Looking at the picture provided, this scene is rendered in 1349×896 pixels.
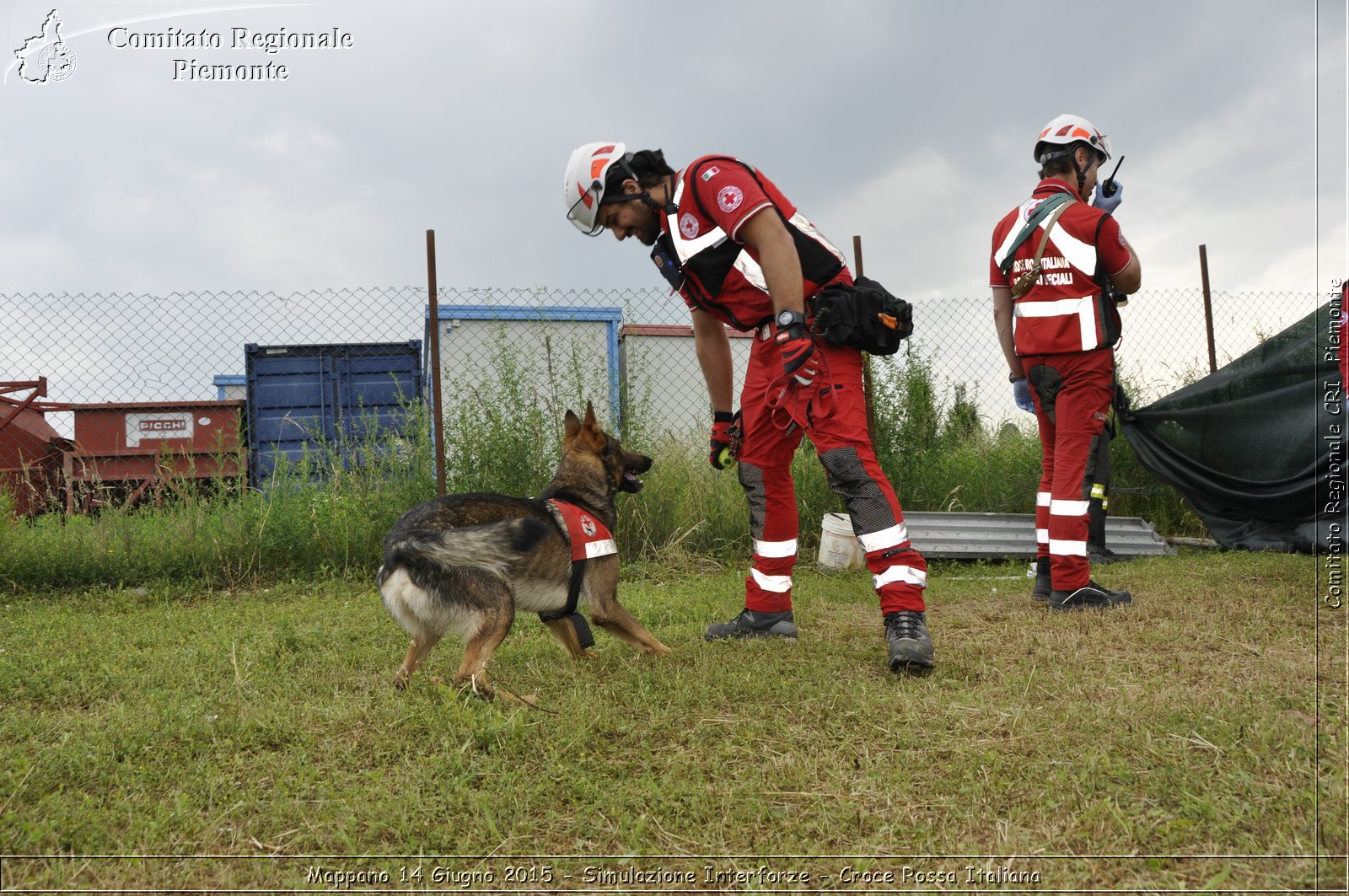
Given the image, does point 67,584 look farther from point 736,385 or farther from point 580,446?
point 736,385

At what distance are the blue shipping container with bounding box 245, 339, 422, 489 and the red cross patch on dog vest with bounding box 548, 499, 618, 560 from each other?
317 inches

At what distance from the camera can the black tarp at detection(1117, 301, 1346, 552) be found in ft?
20.5

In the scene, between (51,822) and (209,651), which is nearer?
(51,822)

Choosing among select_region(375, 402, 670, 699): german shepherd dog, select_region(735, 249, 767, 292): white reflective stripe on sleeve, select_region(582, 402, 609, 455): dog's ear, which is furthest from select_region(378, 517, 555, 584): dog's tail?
select_region(735, 249, 767, 292): white reflective stripe on sleeve

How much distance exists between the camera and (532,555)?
11.5 ft

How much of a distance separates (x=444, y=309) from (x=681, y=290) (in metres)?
5.29

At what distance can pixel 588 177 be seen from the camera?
369 cm

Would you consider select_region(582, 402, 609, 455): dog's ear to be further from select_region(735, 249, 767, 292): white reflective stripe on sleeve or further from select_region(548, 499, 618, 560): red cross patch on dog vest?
select_region(735, 249, 767, 292): white reflective stripe on sleeve

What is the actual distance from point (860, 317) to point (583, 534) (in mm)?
1455

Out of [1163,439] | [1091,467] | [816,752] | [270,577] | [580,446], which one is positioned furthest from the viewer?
[1163,439]

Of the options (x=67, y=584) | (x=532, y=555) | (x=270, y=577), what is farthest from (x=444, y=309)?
(x=532, y=555)

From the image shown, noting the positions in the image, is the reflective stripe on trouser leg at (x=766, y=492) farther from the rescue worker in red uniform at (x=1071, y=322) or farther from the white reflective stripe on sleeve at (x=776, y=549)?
the rescue worker in red uniform at (x=1071, y=322)

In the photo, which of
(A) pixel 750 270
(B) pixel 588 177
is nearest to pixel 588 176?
(B) pixel 588 177

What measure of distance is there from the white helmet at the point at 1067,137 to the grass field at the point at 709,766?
8.40 ft
